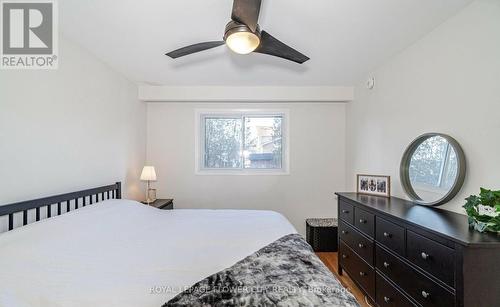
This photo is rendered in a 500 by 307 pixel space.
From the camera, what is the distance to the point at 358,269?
7.52ft

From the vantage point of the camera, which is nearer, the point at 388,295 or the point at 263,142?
the point at 388,295

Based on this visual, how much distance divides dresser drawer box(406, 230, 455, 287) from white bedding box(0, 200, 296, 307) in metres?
0.84

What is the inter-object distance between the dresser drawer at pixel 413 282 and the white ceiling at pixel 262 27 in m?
1.88

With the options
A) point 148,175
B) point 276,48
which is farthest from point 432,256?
point 148,175

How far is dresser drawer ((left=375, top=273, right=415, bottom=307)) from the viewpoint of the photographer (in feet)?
5.48

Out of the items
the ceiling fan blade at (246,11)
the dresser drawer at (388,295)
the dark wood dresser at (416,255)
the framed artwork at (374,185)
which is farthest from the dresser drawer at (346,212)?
the ceiling fan blade at (246,11)

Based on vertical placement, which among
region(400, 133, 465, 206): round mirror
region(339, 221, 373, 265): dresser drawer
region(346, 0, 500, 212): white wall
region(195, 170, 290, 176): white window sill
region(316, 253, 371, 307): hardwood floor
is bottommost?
region(316, 253, 371, 307): hardwood floor

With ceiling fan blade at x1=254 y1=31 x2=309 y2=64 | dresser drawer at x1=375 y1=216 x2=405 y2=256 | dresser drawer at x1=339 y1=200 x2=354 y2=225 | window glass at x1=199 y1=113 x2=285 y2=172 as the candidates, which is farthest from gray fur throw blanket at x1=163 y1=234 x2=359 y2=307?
window glass at x1=199 y1=113 x2=285 y2=172

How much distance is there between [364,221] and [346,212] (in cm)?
38

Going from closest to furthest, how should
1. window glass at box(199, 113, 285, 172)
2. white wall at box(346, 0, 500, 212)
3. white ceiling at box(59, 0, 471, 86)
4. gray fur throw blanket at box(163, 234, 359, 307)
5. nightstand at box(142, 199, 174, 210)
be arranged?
gray fur throw blanket at box(163, 234, 359, 307)
white wall at box(346, 0, 500, 212)
white ceiling at box(59, 0, 471, 86)
nightstand at box(142, 199, 174, 210)
window glass at box(199, 113, 285, 172)

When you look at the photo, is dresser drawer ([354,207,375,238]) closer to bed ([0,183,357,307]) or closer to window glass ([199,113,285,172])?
bed ([0,183,357,307])

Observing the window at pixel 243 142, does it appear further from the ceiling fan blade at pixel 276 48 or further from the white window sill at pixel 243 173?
the ceiling fan blade at pixel 276 48

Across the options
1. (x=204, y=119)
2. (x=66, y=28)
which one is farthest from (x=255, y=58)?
(x=66, y=28)

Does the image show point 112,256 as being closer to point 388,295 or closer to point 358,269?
point 388,295
